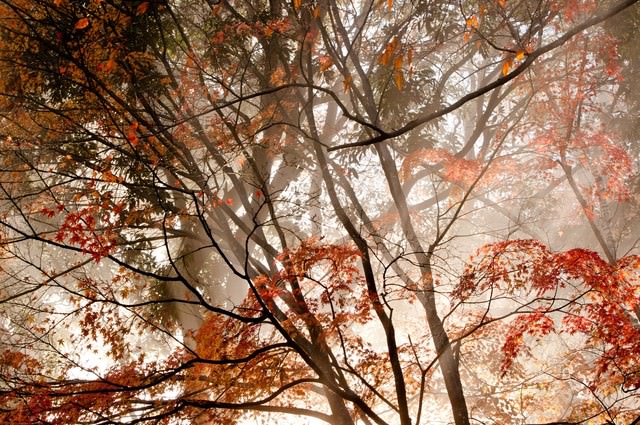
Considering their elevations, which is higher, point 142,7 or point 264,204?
point 142,7

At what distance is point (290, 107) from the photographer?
8.20 m

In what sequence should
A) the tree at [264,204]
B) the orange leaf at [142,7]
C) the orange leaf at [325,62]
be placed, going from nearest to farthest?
the tree at [264,204] < the orange leaf at [142,7] < the orange leaf at [325,62]

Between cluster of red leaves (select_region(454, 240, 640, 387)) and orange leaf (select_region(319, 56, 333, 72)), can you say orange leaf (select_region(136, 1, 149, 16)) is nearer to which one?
orange leaf (select_region(319, 56, 333, 72))

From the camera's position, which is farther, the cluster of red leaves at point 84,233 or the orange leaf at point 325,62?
the orange leaf at point 325,62

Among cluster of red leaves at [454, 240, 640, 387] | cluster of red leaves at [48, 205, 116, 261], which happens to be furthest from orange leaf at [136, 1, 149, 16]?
cluster of red leaves at [454, 240, 640, 387]

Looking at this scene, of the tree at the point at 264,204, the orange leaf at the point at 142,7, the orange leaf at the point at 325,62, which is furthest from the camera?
the orange leaf at the point at 325,62

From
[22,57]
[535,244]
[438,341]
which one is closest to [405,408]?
[438,341]

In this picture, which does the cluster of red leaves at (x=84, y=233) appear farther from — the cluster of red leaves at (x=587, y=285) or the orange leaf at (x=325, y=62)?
the cluster of red leaves at (x=587, y=285)

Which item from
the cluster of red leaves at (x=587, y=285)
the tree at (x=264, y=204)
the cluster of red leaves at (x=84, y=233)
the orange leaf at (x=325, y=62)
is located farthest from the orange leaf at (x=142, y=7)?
the cluster of red leaves at (x=587, y=285)

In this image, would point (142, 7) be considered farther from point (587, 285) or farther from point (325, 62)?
point (587, 285)

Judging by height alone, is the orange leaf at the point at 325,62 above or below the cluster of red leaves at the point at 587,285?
above

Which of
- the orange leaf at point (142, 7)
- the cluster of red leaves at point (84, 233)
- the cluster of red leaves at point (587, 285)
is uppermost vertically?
the orange leaf at point (142, 7)

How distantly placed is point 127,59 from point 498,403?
10615 millimetres


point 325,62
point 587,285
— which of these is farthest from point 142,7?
point 587,285
